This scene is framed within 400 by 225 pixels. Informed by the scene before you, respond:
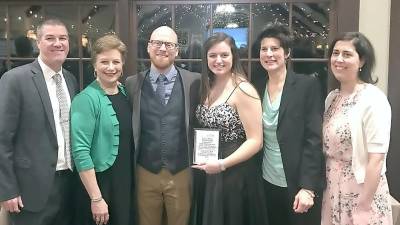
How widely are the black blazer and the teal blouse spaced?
3cm

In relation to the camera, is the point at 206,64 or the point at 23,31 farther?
the point at 23,31

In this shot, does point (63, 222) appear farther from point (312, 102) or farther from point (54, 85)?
point (312, 102)

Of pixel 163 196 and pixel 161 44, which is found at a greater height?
pixel 161 44

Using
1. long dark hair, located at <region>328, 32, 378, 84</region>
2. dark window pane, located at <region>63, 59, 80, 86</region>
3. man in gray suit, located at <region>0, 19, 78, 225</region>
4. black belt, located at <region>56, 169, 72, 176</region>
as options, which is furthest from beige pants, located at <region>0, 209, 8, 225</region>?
long dark hair, located at <region>328, 32, 378, 84</region>

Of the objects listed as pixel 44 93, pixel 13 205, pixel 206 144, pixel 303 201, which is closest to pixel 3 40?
pixel 44 93

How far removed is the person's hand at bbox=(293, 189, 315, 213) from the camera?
76.9 inches

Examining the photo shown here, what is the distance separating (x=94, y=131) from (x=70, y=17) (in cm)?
130

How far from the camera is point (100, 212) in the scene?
2008 mm

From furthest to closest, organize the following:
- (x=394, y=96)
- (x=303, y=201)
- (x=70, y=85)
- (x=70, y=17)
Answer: (x=70, y=17), (x=394, y=96), (x=70, y=85), (x=303, y=201)

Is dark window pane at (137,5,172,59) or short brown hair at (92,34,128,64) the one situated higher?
dark window pane at (137,5,172,59)

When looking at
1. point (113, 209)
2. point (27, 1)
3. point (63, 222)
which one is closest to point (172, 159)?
point (113, 209)

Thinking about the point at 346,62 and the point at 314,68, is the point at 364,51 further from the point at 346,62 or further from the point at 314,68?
the point at 314,68

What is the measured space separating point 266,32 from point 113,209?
1118 millimetres

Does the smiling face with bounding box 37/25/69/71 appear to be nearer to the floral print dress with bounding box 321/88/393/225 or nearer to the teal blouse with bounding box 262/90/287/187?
the teal blouse with bounding box 262/90/287/187
